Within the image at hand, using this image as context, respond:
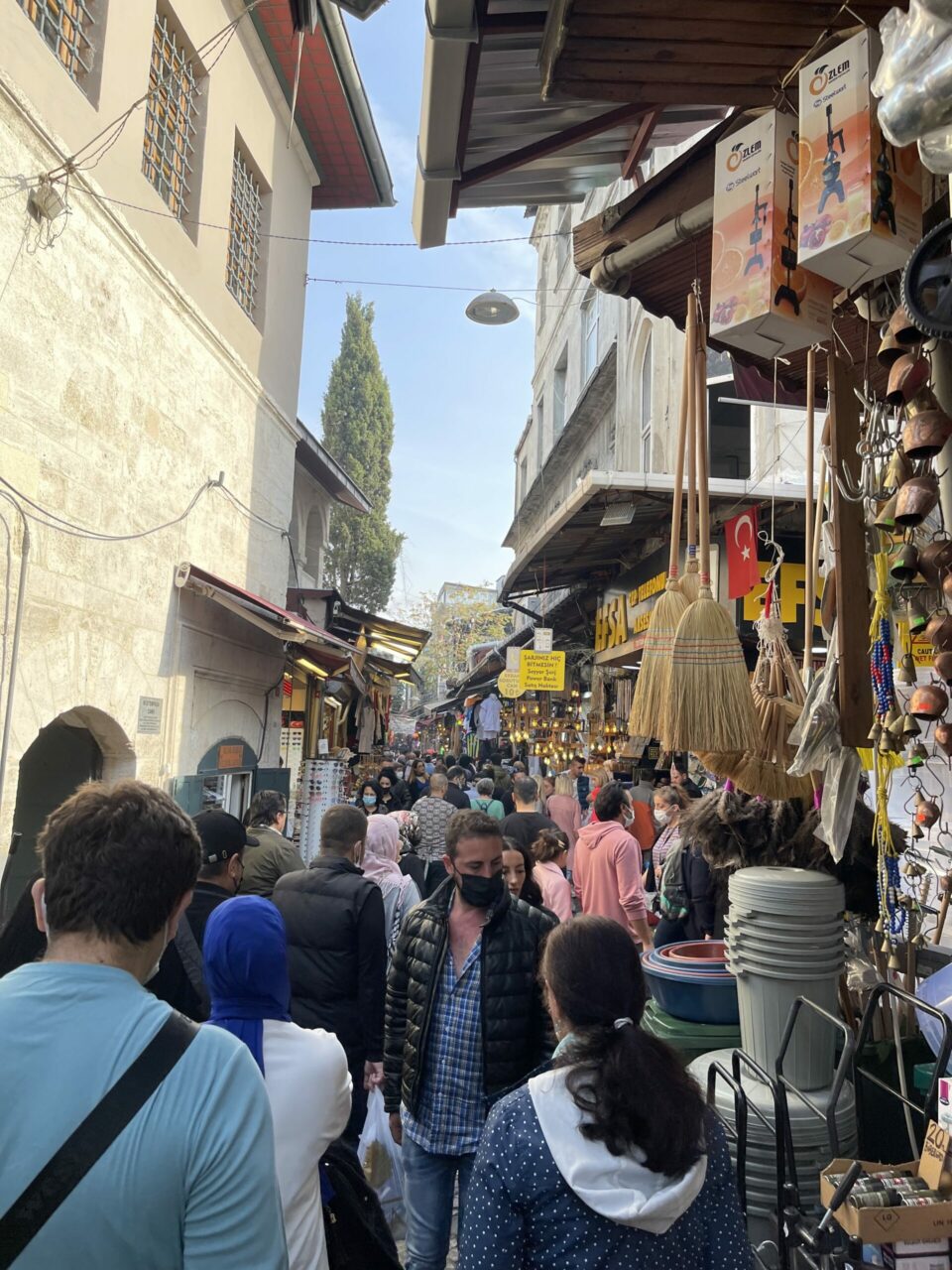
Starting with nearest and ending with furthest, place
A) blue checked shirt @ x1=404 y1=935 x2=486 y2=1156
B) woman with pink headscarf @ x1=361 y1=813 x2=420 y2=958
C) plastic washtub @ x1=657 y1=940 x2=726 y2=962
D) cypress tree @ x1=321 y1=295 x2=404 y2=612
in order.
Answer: blue checked shirt @ x1=404 y1=935 x2=486 y2=1156, plastic washtub @ x1=657 y1=940 x2=726 y2=962, woman with pink headscarf @ x1=361 y1=813 x2=420 y2=958, cypress tree @ x1=321 y1=295 x2=404 y2=612

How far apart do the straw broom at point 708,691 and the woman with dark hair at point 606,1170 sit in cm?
114

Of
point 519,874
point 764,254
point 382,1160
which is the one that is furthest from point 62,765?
point 764,254

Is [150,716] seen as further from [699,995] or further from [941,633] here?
[941,633]

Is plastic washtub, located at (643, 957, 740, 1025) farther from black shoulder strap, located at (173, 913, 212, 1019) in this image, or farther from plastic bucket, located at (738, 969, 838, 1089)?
black shoulder strap, located at (173, 913, 212, 1019)

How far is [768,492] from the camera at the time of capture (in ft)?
24.8

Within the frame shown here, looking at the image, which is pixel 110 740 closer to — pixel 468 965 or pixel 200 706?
pixel 200 706

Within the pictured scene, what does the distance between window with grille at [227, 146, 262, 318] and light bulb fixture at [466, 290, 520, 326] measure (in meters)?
5.01

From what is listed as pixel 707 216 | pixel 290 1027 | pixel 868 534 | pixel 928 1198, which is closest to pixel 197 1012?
pixel 290 1027

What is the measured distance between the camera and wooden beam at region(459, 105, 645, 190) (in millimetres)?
3340

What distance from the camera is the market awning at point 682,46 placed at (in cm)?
228

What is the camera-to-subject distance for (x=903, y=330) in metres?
2.19

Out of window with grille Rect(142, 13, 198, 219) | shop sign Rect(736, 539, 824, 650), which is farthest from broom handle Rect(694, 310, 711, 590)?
window with grille Rect(142, 13, 198, 219)

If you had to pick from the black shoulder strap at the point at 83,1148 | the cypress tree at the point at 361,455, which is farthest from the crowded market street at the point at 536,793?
the cypress tree at the point at 361,455

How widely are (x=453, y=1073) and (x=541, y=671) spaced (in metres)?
10.8
